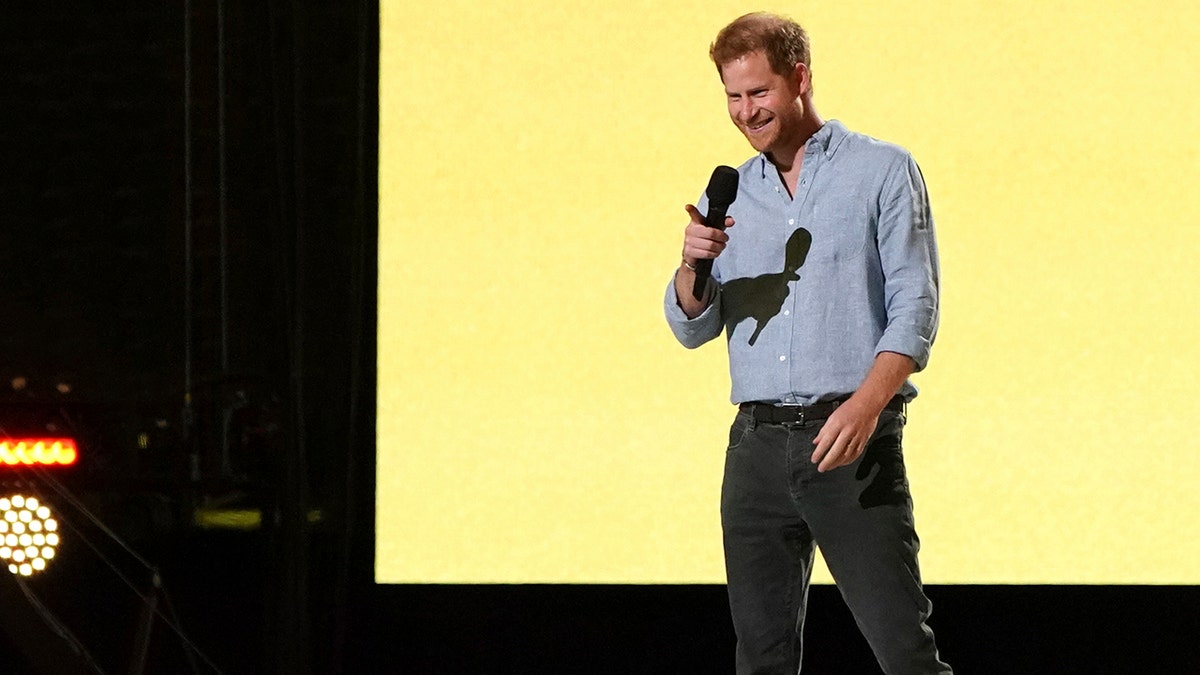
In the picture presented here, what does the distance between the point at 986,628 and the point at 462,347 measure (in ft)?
3.66

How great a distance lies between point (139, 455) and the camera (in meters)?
2.33

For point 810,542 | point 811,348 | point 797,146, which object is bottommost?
point 810,542

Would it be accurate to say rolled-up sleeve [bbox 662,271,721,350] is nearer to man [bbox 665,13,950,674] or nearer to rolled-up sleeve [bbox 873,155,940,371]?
man [bbox 665,13,950,674]

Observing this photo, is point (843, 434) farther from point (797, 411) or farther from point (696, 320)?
point (696, 320)

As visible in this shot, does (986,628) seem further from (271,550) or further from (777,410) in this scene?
(271,550)

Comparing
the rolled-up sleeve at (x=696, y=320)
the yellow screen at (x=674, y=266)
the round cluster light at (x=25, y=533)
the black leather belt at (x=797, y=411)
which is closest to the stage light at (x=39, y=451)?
the round cluster light at (x=25, y=533)

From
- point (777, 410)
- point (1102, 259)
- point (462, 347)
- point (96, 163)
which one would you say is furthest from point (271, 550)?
point (1102, 259)

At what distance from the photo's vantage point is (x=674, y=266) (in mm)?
2285

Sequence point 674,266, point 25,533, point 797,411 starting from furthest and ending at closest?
point 674,266
point 25,533
point 797,411

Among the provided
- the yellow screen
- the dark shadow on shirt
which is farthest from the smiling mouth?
the yellow screen

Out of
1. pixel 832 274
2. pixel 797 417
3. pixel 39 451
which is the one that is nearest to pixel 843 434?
pixel 797 417

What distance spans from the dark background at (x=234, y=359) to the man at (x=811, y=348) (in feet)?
2.45

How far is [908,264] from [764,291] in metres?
0.19

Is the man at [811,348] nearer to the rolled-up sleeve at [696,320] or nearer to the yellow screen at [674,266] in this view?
the rolled-up sleeve at [696,320]
